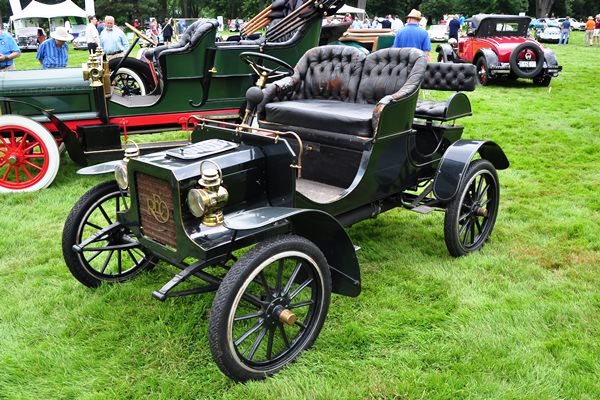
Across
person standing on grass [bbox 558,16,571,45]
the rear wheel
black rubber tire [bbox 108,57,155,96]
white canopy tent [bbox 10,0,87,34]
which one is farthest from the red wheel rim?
person standing on grass [bbox 558,16,571,45]

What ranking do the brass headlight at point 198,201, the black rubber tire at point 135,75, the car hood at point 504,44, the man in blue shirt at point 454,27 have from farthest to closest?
1. the man in blue shirt at point 454,27
2. the car hood at point 504,44
3. the black rubber tire at point 135,75
4. the brass headlight at point 198,201

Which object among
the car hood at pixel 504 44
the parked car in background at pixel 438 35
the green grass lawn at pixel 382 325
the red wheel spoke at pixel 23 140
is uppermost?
the parked car in background at pixel 438 35

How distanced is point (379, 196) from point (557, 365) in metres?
1.45

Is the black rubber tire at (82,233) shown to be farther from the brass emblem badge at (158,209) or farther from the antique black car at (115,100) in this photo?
the antique black car at (115,100)

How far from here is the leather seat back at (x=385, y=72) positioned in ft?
13.0

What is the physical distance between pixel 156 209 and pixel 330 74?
6.80ft

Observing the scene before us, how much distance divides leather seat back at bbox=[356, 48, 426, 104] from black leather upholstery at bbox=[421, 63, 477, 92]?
66cm

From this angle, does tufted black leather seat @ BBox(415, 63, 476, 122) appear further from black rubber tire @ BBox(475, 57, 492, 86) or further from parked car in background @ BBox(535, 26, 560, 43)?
parked car in background @ BBox(535, 26, 560, 43)

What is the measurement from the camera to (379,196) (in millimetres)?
3645

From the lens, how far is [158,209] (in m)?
2.77

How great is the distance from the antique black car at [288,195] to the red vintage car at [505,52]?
8342mm

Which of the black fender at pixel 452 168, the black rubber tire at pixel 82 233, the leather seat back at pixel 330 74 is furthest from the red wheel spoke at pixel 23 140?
the black fender at pixel 452 168

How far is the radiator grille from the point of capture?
2711mm

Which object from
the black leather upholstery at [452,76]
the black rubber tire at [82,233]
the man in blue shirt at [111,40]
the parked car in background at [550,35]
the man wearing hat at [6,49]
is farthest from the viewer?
the parked car in background at [550,35]
